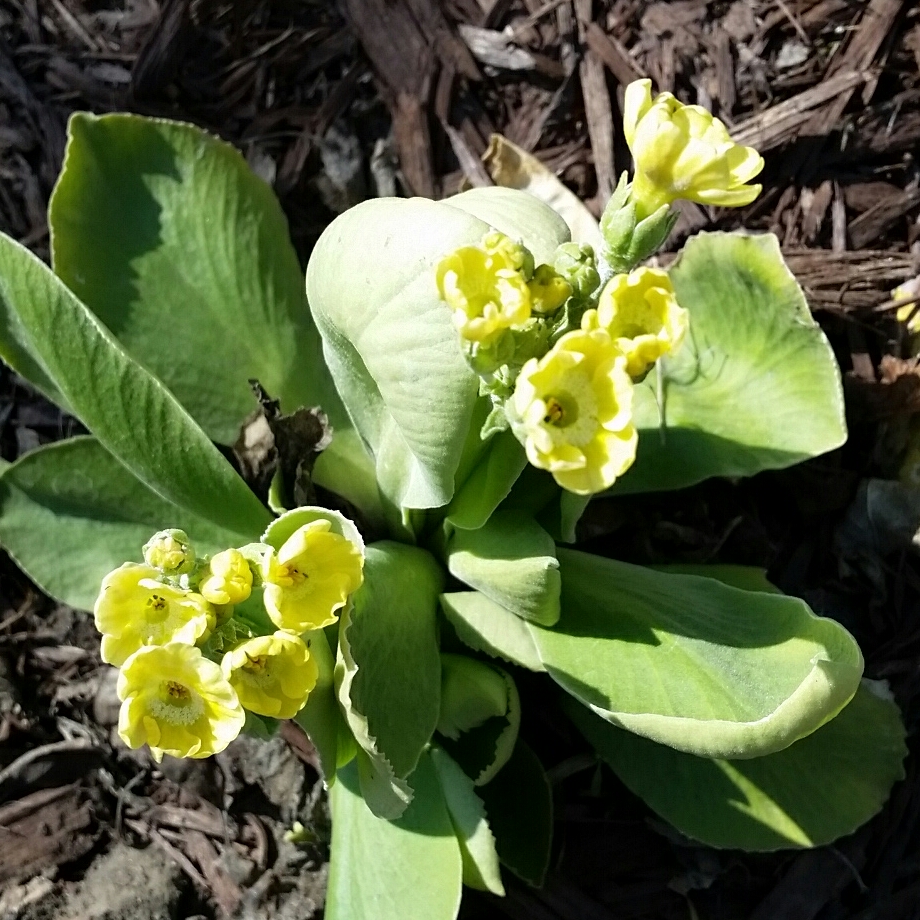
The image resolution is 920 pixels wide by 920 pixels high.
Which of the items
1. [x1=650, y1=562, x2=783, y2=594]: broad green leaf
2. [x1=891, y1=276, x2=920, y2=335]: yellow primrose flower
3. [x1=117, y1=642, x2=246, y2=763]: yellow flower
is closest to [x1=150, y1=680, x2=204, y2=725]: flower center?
[x1=117, y1=642, x2=246, y2=763]: yellow flower

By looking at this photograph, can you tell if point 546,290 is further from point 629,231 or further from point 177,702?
point 177,702

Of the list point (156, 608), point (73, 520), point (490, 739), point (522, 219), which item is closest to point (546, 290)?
point (522, 219)

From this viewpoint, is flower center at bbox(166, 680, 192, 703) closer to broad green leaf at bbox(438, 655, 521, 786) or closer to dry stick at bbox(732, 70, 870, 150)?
broad green leaf at bbox(438, 655, 521, 786)

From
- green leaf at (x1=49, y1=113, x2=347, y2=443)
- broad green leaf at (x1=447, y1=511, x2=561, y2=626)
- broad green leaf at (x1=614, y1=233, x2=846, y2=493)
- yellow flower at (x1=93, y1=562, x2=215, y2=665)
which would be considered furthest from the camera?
green leaf at (x1=49, y1=113, x2=347, y2=443)

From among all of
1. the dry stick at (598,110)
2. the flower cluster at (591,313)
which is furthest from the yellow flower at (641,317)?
the dry stick at (598,110)

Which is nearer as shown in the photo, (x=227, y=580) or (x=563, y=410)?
(x=563, y=410)
